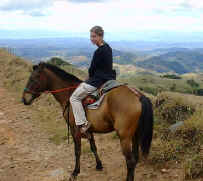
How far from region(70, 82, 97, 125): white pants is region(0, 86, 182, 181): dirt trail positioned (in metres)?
1.67

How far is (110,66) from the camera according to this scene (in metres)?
5.79

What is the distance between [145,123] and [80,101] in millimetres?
1675

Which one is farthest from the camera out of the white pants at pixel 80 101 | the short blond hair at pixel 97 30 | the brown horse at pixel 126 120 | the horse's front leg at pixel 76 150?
the horse's front leg at pixel 76 150

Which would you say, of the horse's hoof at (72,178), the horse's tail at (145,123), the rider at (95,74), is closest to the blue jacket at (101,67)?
the rider at (95,74)

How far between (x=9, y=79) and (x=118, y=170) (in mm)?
13814

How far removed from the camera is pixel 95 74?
5.80 metres

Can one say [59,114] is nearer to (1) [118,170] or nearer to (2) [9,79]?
(1) [118,170]

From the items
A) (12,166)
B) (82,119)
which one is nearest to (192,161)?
(82,119)

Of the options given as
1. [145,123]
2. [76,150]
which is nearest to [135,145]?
[145,123]

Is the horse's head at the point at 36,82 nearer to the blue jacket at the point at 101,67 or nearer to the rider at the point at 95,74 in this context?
the rider at the point at 95,74

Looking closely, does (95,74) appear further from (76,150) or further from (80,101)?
(76,150)

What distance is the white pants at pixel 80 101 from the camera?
19.1 ft

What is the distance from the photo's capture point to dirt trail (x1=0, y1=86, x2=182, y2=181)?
6344 mm

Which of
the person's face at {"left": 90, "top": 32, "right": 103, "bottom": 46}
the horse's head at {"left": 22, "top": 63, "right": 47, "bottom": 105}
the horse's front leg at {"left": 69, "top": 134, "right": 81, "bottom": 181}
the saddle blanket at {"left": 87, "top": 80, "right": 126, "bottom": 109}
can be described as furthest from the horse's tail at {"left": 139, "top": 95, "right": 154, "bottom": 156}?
the horse's head at {"left": 22, "top": 63, "right": 47, "bottom": 105}
